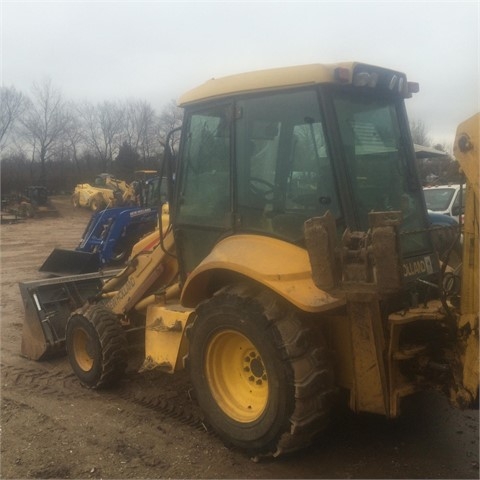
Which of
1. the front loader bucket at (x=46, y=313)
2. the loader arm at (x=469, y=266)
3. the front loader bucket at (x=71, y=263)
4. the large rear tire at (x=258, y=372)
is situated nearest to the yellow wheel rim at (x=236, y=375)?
the large rear tire at (x=258, y=372)

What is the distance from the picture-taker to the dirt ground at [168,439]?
11.7 feet

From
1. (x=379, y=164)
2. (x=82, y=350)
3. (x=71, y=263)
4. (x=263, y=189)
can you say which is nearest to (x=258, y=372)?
(x=263, y=189)

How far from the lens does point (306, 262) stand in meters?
3.53

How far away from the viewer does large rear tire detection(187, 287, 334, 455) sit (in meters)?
3.32

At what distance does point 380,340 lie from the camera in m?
3.29

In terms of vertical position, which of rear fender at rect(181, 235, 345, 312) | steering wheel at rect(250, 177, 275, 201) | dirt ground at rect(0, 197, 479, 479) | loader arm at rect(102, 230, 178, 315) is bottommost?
dirt ground at rect(0, 197, 479, 479)

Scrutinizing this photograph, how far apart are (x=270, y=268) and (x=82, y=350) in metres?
2.61

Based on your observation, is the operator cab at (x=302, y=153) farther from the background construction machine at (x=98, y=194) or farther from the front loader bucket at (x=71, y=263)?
the background construction machine at (x=98, y=194)

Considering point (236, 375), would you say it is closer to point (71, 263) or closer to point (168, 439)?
point (168, 439)

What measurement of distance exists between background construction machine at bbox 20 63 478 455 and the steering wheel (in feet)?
0.03

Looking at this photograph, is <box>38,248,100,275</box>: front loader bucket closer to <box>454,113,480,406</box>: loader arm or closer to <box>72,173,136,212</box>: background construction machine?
<box>454,113,480,406</box>: loader arm

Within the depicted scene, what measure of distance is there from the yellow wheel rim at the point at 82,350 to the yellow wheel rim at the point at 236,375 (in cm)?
171

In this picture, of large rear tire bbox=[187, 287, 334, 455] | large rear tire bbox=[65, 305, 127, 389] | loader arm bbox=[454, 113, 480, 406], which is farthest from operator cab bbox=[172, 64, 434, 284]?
large rear tire bbox=[65, 305, 127, 389]

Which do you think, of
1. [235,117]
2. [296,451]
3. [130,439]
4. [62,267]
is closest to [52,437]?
[130,439]
